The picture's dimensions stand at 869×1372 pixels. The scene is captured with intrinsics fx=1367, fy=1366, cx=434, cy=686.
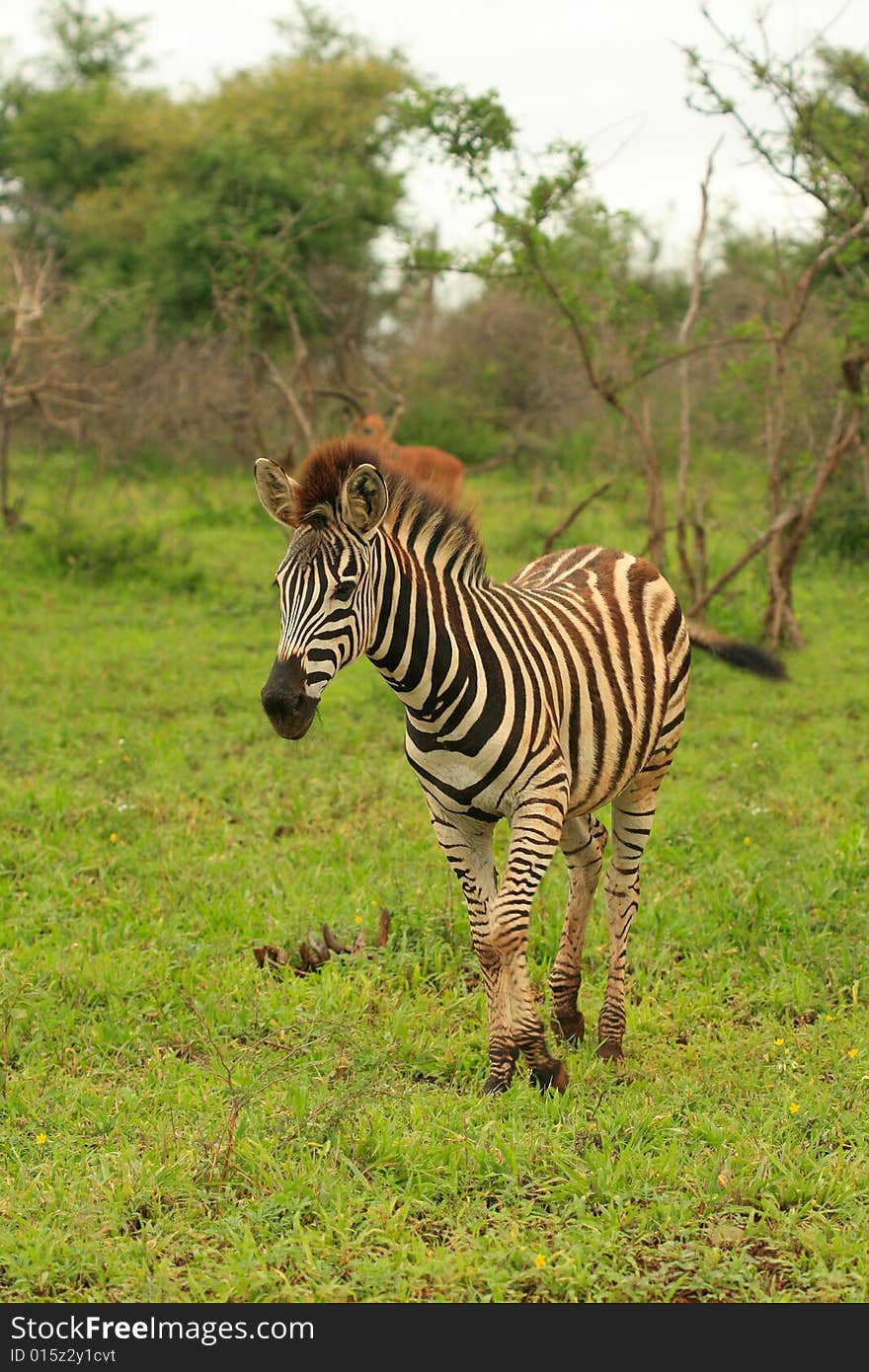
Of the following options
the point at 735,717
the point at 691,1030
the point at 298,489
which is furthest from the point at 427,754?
the point at 735,717

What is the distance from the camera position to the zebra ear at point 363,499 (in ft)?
12.5

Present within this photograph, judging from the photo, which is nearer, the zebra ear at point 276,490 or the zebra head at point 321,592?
the zebra head at point 321,592

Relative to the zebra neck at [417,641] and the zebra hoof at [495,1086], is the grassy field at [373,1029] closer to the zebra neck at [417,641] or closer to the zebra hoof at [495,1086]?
the zebra hoof at [495,1086]

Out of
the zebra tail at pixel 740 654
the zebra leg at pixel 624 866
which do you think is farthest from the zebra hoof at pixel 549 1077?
the zebra tail at pixel 740 654

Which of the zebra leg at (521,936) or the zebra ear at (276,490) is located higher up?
the zebra ear at (276,490)

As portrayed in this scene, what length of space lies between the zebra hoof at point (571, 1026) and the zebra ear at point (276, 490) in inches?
82.0

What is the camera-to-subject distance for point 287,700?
367 centimetres

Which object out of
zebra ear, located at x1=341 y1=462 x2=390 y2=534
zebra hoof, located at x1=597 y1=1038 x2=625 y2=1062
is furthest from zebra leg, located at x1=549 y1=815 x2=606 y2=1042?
zebra ear, located at x1=341 y1=462 x2=390 y2=534

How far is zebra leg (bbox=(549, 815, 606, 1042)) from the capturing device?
4895 millimetres

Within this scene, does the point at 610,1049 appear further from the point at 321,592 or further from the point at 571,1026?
the point at 321,592

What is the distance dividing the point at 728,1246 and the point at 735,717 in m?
5.71

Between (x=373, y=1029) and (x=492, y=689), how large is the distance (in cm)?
138

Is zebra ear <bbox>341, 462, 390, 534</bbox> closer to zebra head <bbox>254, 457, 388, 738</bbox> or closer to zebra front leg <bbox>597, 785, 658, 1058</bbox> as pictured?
zebra head <bbox>254, 457, 388, 738</bbox>

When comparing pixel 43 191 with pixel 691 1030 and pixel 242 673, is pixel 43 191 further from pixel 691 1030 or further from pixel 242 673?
pixel 691 1030
